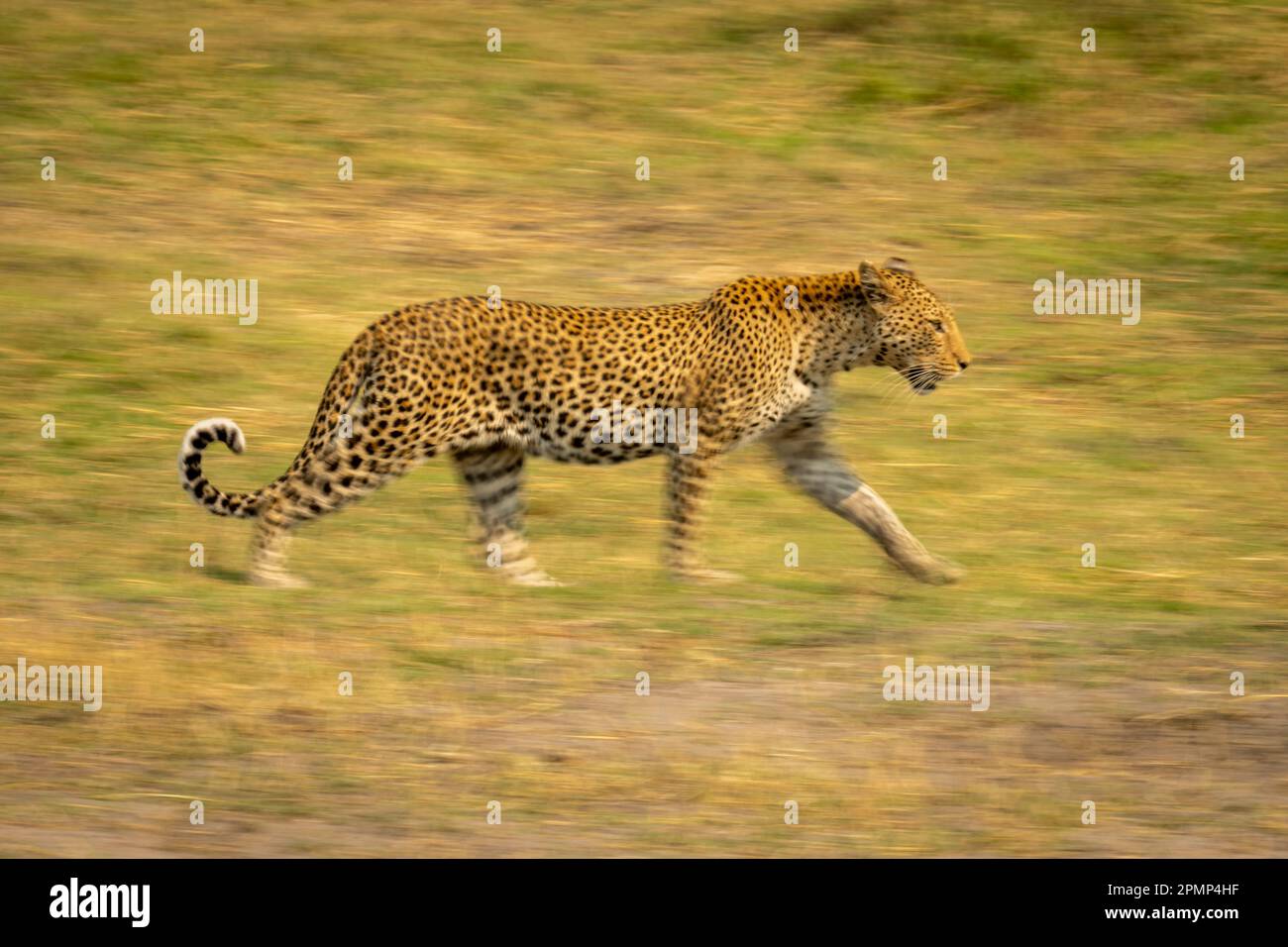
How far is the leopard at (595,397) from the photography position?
10219 millimetres

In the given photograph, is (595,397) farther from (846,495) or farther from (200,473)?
(200,473)

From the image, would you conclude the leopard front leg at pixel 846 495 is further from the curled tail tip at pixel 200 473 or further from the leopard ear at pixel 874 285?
the curled tail tip at pixel 200 473

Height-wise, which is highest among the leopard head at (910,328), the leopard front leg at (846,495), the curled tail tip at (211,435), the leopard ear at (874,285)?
the leopard ear at (874,285)

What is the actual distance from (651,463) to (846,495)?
323cm

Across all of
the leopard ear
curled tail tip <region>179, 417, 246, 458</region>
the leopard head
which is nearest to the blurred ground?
curled tail tip <region>179, 417, 246, 458</region>

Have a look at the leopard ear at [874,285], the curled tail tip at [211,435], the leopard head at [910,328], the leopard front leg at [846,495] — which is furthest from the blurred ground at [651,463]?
the leopard ear at [874,285]

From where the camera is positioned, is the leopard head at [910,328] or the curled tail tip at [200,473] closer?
the curled tail tip at [200,473]

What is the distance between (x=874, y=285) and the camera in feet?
36.4

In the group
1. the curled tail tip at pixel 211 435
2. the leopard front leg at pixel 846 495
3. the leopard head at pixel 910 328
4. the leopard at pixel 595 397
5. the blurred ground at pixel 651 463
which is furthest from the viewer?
the leopard head at pixel 910 328

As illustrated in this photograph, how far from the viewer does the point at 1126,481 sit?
13320 millimetres

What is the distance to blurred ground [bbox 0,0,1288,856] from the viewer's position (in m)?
7.84

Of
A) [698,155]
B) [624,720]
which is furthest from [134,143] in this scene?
[624,720]

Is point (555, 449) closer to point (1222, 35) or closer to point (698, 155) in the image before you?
point (698, 155)

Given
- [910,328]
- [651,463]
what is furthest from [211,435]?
[651,463]
